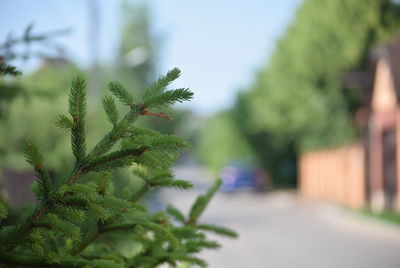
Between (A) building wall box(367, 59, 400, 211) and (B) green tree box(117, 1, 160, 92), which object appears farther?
(B) green tree box(117, 1, 160, 92)

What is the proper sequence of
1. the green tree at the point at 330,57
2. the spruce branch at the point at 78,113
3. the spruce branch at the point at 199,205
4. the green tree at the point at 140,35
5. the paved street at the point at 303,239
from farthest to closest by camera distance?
the green tree at the point at 140,35, the green tree at the point at 330,57, the paved street at the point at 303,239, the spruce branch at the point at 199,205, the spruce branch at the point at 78,113

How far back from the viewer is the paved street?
Answer: 39.9 feet

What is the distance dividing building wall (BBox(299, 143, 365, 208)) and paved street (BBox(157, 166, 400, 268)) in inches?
48.2

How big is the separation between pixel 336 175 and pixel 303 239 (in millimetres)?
13779

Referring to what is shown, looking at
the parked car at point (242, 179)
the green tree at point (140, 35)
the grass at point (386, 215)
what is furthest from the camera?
the green tree at point (140, 35)

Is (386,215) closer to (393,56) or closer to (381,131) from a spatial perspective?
(381,131)

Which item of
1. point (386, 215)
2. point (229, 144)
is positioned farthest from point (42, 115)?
point (229, 144)

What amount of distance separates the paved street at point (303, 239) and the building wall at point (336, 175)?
4.02ft

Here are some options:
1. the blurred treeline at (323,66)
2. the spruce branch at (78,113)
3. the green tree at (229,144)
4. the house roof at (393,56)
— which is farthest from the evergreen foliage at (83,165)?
the green tree at (229,144)

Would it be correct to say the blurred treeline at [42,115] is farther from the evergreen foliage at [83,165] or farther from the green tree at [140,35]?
the green tree at [140,35]

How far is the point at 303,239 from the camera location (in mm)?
16016

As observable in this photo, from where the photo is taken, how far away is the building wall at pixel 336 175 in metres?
26.1

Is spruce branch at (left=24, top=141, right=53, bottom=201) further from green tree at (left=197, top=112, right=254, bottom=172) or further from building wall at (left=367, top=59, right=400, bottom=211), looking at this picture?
green tree at (left=197, top=112, right=254, bottom=172)

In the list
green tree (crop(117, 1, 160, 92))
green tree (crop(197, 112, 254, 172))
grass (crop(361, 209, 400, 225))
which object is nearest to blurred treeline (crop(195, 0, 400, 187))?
green tree (crop(197, 112, 254, 172))
